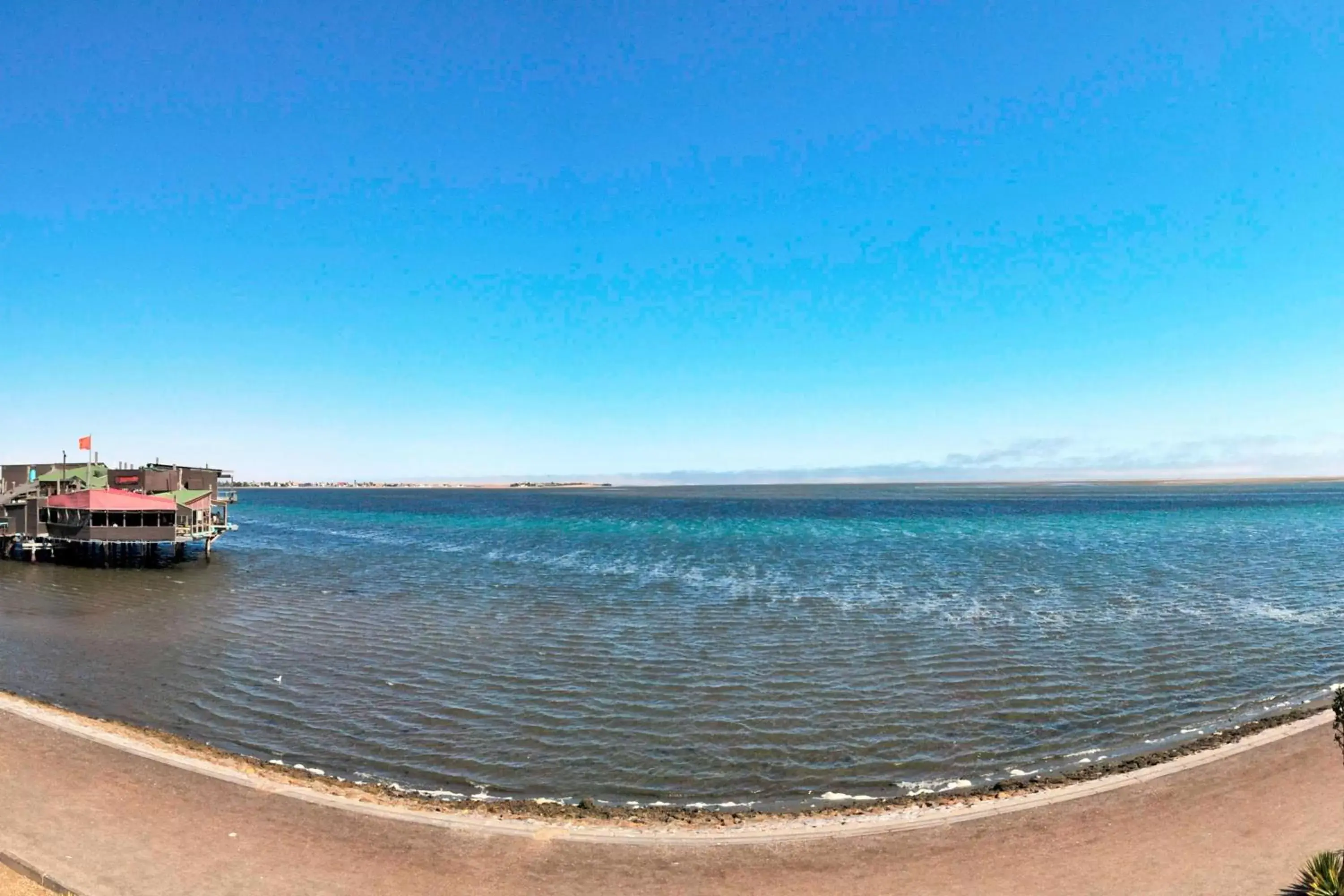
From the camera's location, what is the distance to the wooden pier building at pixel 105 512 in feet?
156

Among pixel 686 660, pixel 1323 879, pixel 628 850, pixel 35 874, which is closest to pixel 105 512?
pixel 686 660

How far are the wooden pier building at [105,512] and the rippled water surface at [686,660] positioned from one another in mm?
2916

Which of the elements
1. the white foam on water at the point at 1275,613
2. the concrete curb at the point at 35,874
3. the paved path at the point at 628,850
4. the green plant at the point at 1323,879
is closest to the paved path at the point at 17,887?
the concrete curb at the point at 35,874

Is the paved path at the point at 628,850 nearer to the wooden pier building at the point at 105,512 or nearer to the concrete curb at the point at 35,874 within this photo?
the concrete curb at the point at 35,874

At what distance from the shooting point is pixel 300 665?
72.5ft

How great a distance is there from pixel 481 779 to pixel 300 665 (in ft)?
37.1

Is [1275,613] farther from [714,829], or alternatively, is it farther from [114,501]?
[114,501]

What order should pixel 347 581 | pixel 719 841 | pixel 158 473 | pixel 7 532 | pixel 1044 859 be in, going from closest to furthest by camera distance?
pixel 1044 859
pixel 719 841
pixel 347 581
pixel 7 532
pixel 158 473

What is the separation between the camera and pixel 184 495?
54.2m

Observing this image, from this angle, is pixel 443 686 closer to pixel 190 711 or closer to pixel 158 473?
pixel 190 711

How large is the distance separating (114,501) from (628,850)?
168 feet

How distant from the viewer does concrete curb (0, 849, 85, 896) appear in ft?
27.8

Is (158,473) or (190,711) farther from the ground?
(158,473)

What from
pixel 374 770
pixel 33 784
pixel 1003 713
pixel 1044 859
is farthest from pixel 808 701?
pixel 33 784
